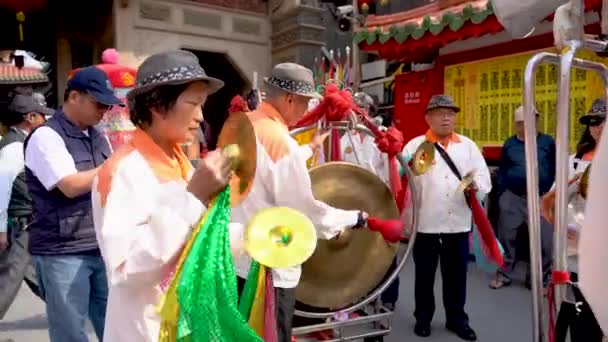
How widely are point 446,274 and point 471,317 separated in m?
0.59

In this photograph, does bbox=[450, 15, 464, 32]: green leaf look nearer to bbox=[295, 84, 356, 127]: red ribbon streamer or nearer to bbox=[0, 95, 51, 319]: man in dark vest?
bbox=[295, 84, 356, 127]: red ribbon streamer

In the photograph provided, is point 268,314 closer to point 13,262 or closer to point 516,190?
point 13,262

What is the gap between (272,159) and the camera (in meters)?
1.96

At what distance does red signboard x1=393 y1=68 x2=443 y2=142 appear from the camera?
546 centimetres

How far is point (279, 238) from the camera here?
1.25 metres

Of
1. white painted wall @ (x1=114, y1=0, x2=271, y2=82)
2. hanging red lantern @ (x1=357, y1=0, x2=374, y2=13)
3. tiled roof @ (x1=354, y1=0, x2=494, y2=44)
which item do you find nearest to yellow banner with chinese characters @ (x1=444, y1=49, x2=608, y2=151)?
tiled roof @ (x1=354, y1=0, x2=494, y2=44)

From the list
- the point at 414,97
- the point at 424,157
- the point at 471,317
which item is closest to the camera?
the point at 424,157

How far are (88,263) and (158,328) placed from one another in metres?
0.90

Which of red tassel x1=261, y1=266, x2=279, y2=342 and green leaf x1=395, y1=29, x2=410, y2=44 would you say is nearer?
red tassel x1=261, y1=266, x2=279, y2=342

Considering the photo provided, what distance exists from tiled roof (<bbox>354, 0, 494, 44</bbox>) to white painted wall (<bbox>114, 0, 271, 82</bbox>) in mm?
4032

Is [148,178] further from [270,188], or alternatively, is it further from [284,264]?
[270,188]

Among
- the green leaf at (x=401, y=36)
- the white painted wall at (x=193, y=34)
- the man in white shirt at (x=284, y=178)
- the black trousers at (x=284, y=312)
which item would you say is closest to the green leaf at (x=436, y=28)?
the green leaf at (x=401, y=36)

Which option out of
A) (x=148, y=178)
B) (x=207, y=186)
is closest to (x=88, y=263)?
(x=148, y=178)

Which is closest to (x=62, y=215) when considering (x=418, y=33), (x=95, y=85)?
(x=95, y=85)
